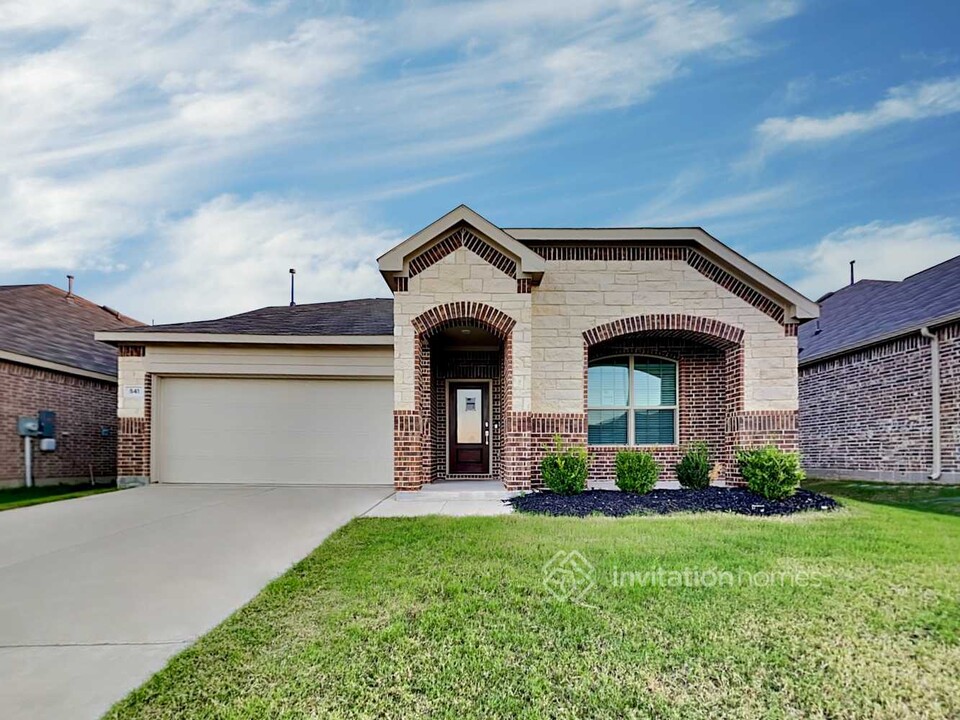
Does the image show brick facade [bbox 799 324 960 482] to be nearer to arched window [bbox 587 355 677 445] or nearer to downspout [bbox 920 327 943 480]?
downspout [bbox 920 327 943 480]

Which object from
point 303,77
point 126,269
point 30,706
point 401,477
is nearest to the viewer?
point 30,706

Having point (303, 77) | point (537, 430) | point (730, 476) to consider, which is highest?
point (303, 77)

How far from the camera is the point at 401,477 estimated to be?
9078 mm

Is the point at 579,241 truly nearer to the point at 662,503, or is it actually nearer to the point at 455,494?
the point at 662,503

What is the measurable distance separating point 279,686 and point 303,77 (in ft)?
35.3

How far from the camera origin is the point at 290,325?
12.3 metres

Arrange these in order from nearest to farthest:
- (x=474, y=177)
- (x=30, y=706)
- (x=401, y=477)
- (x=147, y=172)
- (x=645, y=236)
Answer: (x=30, y=706)
(x=401, y=477)
(x=645, y=236)
(x=147, y=172)
(x=474, y=177)

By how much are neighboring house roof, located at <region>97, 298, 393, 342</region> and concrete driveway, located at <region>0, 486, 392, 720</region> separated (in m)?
3.52

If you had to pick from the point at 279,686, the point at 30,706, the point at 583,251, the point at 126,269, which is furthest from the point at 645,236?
the point at 126,269

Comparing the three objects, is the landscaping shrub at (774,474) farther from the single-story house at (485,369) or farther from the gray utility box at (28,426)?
the gray utility box at (28,426)

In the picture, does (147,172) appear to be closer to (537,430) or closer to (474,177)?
(474,177)

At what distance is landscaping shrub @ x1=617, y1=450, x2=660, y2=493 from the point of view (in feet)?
28.8

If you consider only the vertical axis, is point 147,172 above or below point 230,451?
above

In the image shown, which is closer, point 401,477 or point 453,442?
point 401,477
